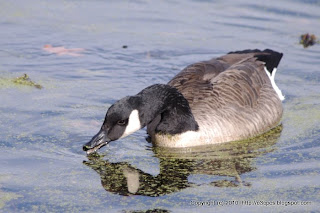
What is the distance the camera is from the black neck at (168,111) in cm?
852

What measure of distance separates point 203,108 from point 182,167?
119 centimetres

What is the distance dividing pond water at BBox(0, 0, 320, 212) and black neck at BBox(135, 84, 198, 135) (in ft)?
1.06

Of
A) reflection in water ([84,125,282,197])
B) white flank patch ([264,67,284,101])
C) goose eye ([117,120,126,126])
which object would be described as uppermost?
goose eye ([117,120,126,126])

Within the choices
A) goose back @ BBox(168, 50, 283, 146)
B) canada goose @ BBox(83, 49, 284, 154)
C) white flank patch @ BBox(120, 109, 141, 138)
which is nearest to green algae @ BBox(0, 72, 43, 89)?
goose back @ BBox(168, 50, 283, 146)

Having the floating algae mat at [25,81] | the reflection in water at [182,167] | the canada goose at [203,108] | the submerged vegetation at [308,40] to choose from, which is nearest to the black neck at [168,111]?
the canada goose at [203,108]

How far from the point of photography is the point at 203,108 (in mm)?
9133

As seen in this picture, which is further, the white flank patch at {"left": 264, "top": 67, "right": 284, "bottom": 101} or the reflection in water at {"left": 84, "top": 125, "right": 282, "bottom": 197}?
the white flank patch at {"left": 264, "top": 67, "right": 284, "bottom": 101}

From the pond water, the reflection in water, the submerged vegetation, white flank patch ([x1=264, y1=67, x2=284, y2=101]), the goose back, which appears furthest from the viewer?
the submerged vegetation

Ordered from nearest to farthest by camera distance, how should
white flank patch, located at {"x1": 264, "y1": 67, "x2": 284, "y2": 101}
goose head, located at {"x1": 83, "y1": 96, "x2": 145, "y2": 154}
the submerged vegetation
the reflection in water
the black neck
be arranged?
the reflection in water < goose head, located at {"x1": 83, "y1": 96, "x2": 145, "y2": 154} < the black neck < white flank patch, located at {"x1": 264, "y1": 67, "x2": 284, "y2": 101} < the submerged vegetation

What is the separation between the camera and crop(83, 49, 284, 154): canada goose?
8250 millimetres

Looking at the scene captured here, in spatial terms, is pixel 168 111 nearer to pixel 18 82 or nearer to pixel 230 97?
pixel 230 97

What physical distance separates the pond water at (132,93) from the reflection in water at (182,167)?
14 millimetres

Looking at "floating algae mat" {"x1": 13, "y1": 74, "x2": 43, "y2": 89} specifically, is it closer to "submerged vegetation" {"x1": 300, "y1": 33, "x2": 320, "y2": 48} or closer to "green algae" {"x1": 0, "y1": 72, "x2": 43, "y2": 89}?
"green algae" {"x1": 0, "y1": 72, "x2": 43, "y2": 89}

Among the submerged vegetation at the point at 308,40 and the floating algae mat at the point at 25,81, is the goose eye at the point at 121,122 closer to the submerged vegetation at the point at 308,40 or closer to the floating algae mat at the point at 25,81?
the floating algae mat at the point at 25,81
